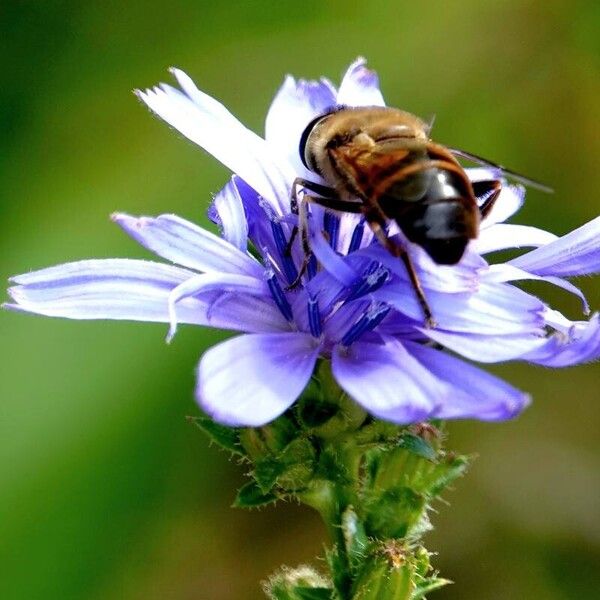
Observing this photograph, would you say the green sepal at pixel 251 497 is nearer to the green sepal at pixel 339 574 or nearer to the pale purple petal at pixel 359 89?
the green sepal at pixel 339 574

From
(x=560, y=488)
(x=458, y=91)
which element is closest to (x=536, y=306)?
(x=560, y=488)

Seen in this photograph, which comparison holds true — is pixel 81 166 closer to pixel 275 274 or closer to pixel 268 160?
pixel 268 160

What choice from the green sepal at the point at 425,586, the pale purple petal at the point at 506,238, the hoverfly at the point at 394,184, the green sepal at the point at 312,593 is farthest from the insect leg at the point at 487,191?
the green sepal at the point at 312,593

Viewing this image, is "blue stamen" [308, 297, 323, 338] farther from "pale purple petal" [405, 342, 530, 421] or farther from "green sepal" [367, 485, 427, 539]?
"green sepal" [367, 485, 427, 539]

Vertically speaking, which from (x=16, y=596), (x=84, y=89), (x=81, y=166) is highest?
(x=84, y=89)

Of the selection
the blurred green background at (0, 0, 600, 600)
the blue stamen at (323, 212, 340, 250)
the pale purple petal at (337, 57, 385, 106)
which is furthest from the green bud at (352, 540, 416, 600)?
the blurred green background at (0, 0, 600, 600)

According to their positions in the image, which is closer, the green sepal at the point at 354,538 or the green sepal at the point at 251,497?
the green sepal at the point at 251,497
